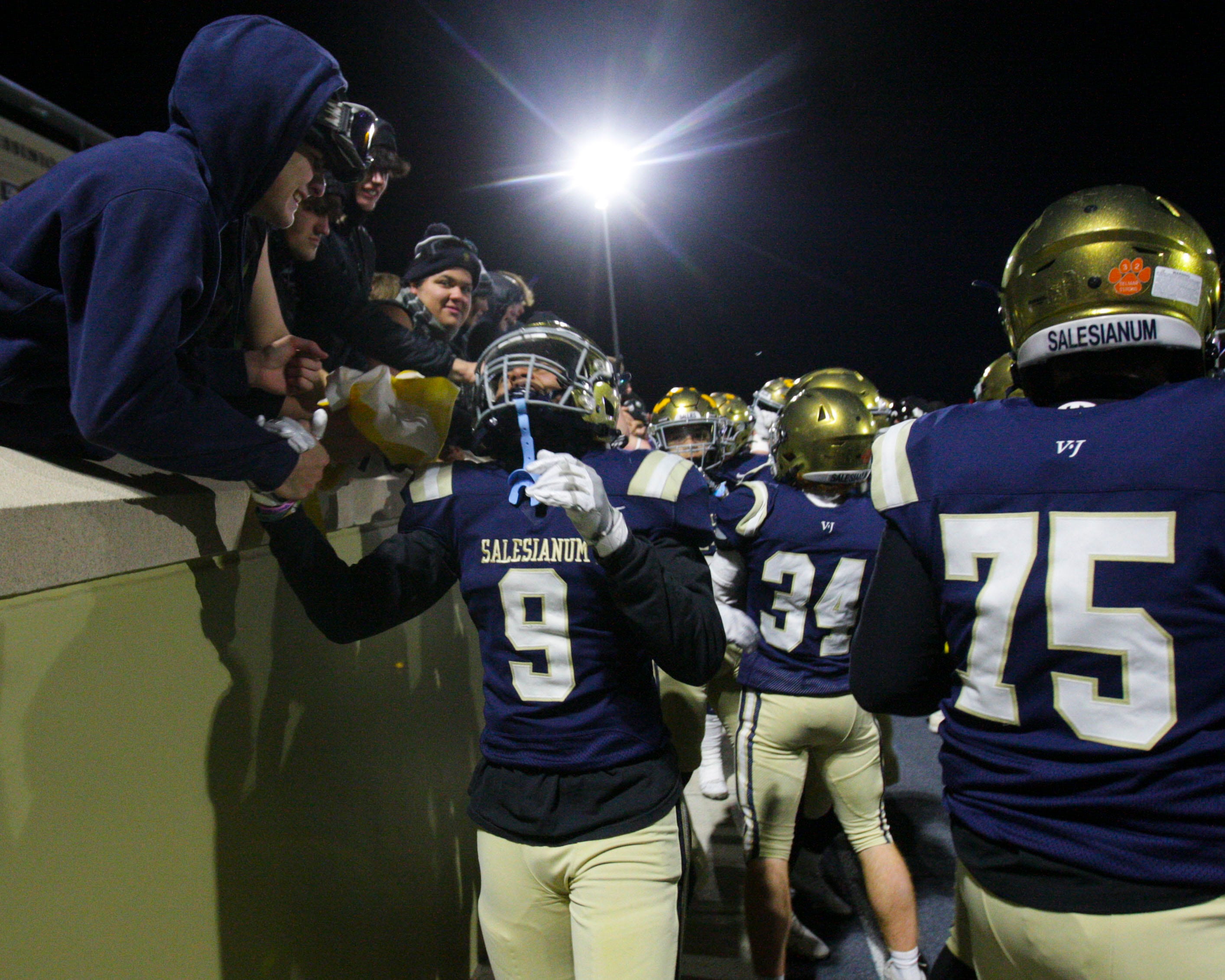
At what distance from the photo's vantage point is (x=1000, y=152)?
35.7ft

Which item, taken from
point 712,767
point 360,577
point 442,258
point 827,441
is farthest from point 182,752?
point 712,767

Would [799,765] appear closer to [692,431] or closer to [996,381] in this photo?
[996,381]

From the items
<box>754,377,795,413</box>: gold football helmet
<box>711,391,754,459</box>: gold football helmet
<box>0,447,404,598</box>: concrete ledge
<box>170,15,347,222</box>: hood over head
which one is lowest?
<box>0,447,404,598</box>: concrete ledge

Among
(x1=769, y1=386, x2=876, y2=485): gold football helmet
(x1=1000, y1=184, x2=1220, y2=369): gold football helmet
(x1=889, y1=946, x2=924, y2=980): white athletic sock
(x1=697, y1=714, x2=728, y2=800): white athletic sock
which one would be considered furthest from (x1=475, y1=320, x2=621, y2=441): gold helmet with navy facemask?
(x1=697, y1=714, x2=728, y2=800): white athletic sock

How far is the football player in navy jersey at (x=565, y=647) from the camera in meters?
1.47

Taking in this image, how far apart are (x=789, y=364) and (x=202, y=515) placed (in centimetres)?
2075

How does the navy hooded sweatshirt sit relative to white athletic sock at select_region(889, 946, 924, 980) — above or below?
above

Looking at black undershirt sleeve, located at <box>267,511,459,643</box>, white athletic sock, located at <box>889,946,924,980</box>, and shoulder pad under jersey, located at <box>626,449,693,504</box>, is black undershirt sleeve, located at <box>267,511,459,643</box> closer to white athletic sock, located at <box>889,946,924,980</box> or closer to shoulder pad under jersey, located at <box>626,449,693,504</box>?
shoulder pad under jersey, located at <box>626,449,693,504</box>

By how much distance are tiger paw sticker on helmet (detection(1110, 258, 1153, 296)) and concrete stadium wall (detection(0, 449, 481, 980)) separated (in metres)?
1.96

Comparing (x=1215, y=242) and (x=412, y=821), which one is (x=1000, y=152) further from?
A: (x=412, y=821)

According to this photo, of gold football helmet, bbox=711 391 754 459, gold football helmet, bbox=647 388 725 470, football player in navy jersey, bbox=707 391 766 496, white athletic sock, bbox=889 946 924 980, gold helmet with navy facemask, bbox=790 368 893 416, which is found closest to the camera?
white athletic sock, bbox=889 946 924 980

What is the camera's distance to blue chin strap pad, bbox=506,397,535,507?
1.63 metres

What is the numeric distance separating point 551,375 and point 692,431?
388 centimetres

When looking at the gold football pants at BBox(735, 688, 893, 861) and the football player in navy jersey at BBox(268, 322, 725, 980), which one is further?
the gold football pants at BBox(735, 688, 893, 861)
